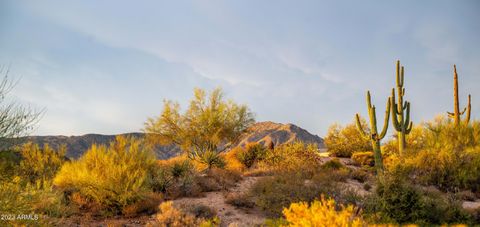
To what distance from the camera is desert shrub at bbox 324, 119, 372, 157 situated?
2494 cm

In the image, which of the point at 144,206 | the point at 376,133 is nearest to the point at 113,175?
the point at 144,206

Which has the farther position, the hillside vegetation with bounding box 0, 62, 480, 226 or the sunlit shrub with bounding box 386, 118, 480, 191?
the sunlit shrub with bounding box 386, 118, 480, 191

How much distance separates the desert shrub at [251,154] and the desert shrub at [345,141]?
721 centimetres

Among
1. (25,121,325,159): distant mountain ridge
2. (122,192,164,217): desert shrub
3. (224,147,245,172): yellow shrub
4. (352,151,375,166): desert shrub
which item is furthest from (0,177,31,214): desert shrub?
(25,121,325,159): distant mountain ridge

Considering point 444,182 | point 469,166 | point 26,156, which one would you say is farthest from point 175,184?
point 469,166

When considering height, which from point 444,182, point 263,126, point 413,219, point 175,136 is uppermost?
point 263,126

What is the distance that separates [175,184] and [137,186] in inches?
90.8

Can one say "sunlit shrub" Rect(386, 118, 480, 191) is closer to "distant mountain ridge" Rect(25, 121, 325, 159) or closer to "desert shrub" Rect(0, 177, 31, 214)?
"desert shrub" Rect(0, 177, 31, 214)

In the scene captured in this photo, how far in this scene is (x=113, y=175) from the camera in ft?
30.1

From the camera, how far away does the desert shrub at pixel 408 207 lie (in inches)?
330

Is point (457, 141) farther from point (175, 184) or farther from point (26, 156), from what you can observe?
point (26, 156)

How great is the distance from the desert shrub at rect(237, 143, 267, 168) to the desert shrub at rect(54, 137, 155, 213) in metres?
10.2

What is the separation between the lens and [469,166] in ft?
44.7

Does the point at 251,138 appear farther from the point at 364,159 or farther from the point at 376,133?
the point at 376,133
